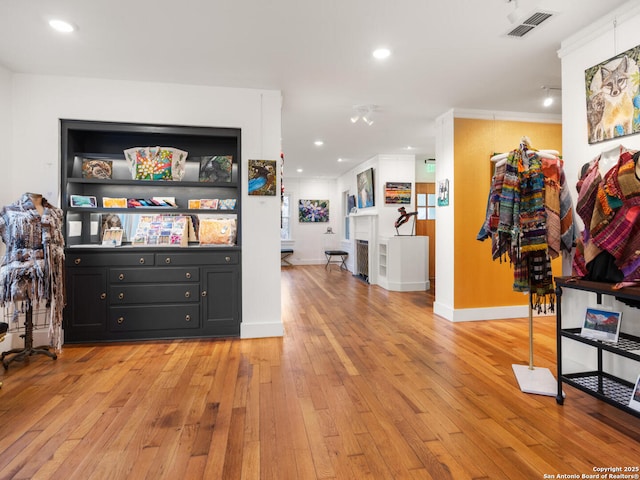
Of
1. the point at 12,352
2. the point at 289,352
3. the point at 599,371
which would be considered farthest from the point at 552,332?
the point at 12,352

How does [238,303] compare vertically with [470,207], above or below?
below

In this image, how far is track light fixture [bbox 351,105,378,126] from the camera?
438 cm

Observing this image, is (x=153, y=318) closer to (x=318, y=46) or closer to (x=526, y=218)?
(x=318, y=46)

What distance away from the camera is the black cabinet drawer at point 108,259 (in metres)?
3.49

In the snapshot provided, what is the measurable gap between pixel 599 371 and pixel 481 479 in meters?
1.44

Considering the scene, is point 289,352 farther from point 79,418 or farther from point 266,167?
point 266,167

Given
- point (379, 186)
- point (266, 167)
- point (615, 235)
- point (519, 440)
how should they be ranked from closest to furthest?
point (519, 440) < point (615, 235) < point (266, 167) < point (379, 186)

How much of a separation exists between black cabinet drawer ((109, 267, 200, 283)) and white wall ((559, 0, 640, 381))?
3532 millimetres

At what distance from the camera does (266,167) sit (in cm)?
378

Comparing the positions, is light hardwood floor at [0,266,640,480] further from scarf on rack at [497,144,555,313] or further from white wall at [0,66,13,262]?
white wall at [0,66,13,262]

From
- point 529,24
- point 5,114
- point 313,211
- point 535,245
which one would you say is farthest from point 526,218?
point 313,211

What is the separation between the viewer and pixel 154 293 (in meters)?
3.62

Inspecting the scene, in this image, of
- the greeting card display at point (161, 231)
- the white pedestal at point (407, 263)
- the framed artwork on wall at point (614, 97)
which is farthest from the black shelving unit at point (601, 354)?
the white pedestal at point (407, 263)

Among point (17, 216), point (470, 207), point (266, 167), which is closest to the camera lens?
point (17, 216)
